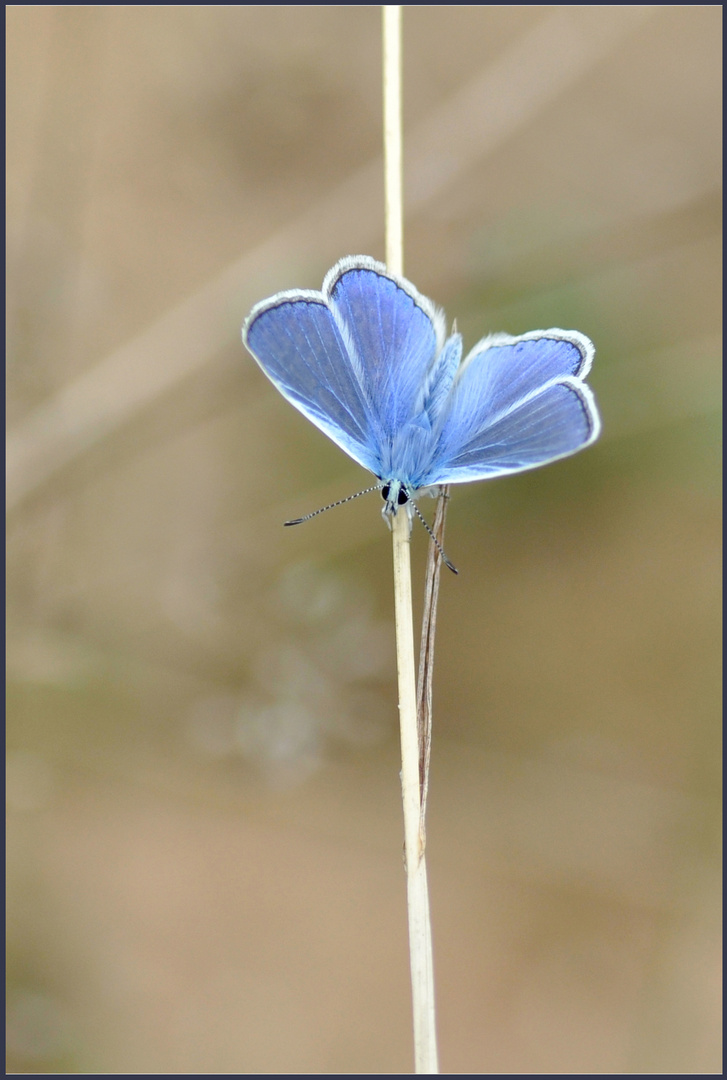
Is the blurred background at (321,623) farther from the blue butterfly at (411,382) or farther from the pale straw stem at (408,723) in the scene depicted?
the pale straw stem at (408,723)

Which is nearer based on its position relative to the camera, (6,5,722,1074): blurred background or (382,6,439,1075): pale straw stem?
(382,6,439,1075): pale straw stem

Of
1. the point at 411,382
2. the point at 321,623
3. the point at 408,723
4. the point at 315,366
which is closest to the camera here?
the point at 408,723

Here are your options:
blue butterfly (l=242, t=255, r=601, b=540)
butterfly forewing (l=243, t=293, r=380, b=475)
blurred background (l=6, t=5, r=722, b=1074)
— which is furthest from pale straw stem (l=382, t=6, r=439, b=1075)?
blurred background (l=6, t=5, r=722, b=1074)

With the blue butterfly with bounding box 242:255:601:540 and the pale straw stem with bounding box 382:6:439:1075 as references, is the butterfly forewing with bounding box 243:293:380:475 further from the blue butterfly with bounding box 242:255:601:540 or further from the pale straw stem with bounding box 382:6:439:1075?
the pale straw stem with bounding box 382:6:439:1075

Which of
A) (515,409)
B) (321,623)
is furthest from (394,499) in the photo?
(321,623)

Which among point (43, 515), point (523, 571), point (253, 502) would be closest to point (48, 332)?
point (43, 515)

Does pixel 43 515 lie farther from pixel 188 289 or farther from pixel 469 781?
pixel 469 781

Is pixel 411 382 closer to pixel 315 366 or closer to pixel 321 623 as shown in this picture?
pixel 315 366
